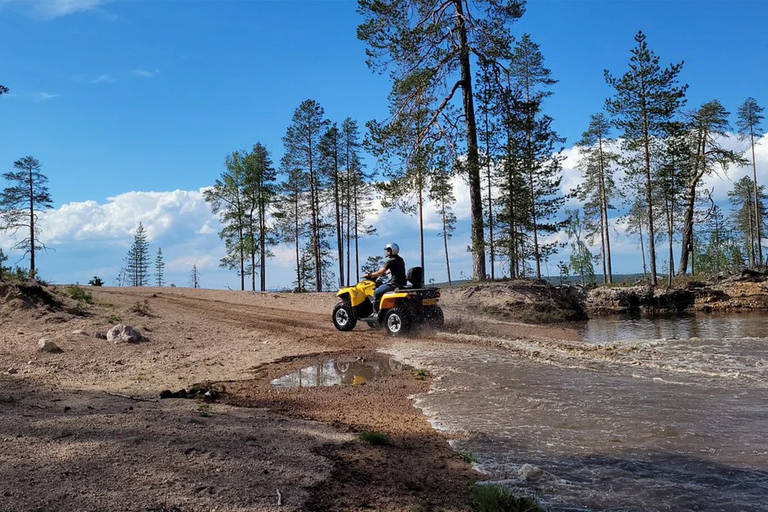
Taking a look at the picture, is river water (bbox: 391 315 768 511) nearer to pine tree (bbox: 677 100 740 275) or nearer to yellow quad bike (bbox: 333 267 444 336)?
yellow quad bike (bbox: 333 267 444 336)

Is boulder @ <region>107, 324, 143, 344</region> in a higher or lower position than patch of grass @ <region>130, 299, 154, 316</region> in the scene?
lower

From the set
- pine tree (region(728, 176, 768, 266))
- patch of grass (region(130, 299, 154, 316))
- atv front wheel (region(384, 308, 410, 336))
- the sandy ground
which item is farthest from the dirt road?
pine tree (region(728, 176, 768, 266))

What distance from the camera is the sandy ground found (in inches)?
132

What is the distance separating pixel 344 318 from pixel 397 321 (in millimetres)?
1930

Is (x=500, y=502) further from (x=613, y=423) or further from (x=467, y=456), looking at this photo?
(x=613, y=423)

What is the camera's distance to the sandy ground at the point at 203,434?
3348mm

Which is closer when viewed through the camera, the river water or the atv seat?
the river water

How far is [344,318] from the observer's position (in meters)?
13.8

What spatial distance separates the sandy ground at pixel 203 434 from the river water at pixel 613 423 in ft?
1.97

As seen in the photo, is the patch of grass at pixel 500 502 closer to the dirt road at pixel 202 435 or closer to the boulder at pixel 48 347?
the dirt road at pixel 202 435

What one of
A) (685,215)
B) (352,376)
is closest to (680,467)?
(352,376)

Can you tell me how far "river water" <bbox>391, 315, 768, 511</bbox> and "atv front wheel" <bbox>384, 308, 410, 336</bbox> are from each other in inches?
89.4

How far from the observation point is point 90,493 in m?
3.20

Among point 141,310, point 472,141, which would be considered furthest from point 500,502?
point 472,141
